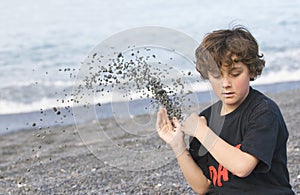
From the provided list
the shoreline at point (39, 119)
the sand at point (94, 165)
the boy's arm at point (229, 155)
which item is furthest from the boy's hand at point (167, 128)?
the shoreline at point (39, 119)

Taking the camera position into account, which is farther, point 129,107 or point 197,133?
point 129,107

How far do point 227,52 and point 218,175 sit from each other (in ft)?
2.03

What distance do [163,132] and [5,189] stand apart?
8.81 feet

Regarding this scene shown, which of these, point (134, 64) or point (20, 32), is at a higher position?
point (134, 64)

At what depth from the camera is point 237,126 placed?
9.50 ft

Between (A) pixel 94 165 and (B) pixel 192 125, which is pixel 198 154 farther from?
(A) pixel 94 165

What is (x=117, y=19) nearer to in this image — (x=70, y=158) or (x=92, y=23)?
(x=92, y=23)

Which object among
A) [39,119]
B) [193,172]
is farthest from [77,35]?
[193,172]

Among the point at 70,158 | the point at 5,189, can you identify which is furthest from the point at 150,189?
the point at 70,158

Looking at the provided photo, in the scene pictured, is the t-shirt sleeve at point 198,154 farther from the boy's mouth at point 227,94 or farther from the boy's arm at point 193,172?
the boy's mouth at point 227,94

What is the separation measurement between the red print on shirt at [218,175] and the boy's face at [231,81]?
1.17 ft

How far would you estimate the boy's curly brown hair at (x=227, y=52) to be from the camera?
2.76 metres

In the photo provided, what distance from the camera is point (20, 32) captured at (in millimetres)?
17125

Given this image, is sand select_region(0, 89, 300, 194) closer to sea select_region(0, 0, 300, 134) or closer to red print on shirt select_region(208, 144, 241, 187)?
red print on shirt select_region(208, 144, 241, 187)
